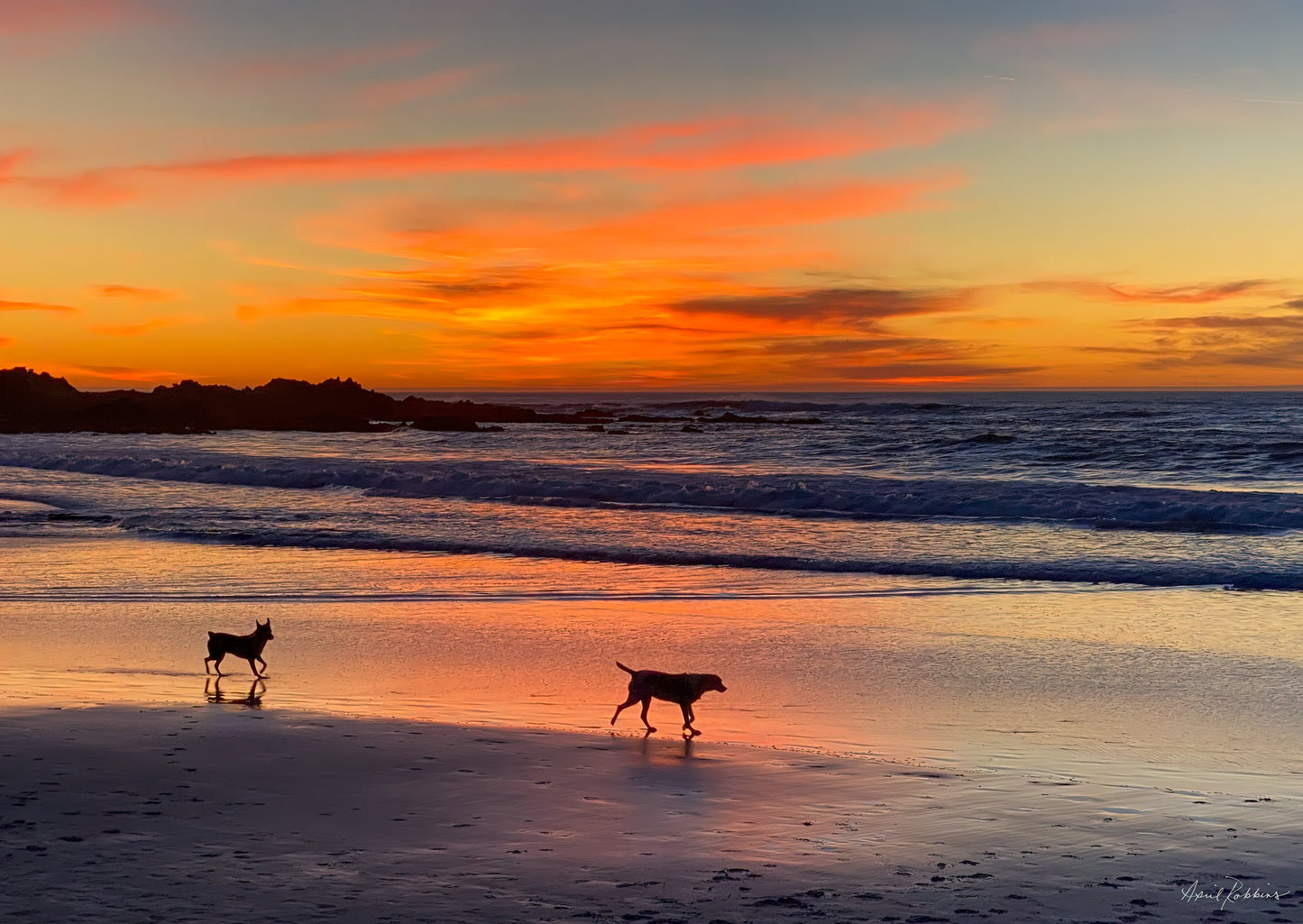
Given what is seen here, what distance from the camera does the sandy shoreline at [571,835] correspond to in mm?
4766

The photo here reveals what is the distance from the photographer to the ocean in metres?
8.48

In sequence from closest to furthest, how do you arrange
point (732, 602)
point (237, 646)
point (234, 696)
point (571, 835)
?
point (571, 835) < point (234, 696) < point (237, 646) < point (732, 602)

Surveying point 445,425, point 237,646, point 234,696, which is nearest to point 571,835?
point 234,696

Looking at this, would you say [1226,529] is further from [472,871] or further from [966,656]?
[472,871]

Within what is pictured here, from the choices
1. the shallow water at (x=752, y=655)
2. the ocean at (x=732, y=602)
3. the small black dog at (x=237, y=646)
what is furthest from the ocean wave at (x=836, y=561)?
the small black dog at (x=237, y=646)

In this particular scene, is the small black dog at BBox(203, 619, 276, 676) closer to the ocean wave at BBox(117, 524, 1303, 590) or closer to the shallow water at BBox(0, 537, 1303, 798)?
the shallow water at BBox(0, 537, 1303, 798)

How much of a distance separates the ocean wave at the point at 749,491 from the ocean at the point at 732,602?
0.52 ft

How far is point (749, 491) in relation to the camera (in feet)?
97.2

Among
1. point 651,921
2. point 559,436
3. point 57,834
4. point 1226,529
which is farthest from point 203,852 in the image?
point 559,436

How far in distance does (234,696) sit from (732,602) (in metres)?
6.95

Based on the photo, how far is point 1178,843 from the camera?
5574 mm
